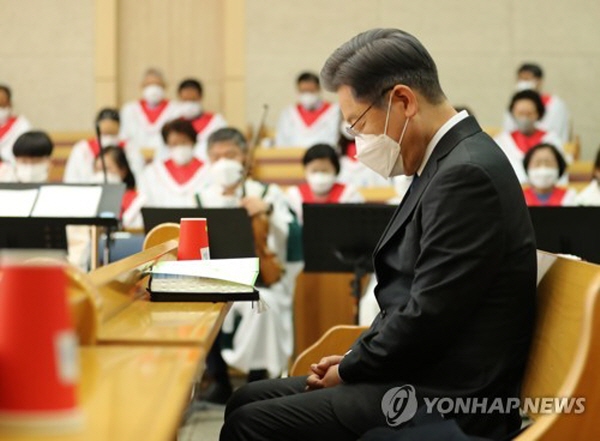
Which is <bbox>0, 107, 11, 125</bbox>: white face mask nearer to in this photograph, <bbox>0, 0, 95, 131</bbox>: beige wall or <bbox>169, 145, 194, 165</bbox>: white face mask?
<bbox>0, 0, 95, 131</bbox>: beige wall

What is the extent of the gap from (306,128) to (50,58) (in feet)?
10.7

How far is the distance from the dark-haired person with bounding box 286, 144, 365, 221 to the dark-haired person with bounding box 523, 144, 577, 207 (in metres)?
1.17

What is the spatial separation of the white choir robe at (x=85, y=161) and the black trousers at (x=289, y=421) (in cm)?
678

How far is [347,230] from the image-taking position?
4.77 metres

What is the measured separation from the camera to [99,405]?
1281mm

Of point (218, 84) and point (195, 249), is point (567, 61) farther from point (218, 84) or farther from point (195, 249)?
point (195, 249)

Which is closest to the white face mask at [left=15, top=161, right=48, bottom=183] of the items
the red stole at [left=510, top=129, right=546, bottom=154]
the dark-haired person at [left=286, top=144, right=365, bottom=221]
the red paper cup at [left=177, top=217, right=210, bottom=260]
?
the dark-haired person at [left=286, top=144, right=365, bottom=221]

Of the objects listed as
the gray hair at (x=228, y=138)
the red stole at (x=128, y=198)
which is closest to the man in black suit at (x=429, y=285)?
the gray hair at (x=228, y=138)

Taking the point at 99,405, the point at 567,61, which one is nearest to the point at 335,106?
the point at 567,61

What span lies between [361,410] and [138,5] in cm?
968

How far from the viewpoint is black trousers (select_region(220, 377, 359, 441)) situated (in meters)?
2.21

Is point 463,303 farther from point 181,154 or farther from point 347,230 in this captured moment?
point 181,154

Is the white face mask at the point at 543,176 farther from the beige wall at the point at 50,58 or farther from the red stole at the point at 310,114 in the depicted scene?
the beige wall at the point at 50,58

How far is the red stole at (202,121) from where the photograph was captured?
32.1 feet
